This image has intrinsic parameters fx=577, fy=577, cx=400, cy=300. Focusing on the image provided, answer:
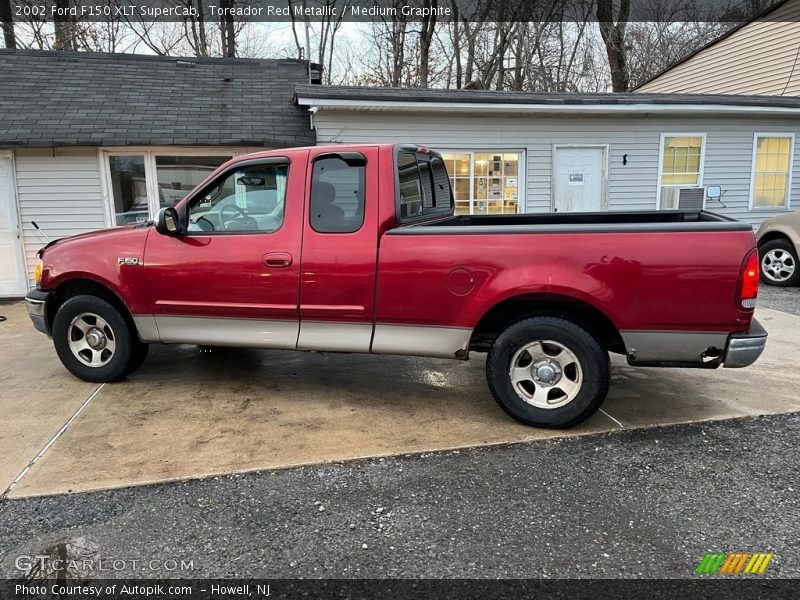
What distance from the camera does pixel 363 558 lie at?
257cm

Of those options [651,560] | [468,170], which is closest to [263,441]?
[651,560]

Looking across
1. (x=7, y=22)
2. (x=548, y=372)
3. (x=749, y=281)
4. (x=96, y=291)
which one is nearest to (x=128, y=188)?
(x=96, y=291)

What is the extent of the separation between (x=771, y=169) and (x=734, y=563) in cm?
1122

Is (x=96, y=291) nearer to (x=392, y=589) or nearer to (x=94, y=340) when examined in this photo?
(x=94, y=340)

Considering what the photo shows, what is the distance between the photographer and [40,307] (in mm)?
4809

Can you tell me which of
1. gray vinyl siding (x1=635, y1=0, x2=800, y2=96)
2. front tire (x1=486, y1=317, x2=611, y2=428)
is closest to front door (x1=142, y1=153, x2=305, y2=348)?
front tire (x1=486, y1=317, x2=611, y2=428)

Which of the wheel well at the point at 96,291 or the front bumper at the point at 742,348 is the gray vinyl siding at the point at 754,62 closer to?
the front bumper at the point at 742,348

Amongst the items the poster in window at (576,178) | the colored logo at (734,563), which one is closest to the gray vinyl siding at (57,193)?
the poster in window at (576,178)

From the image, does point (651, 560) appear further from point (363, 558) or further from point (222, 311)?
point (222, 311)

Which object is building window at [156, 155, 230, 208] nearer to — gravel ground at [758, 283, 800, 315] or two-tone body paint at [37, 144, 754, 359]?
two-tone body paint at [37, 144, 754, 359]

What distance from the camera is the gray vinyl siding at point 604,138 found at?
9945mm

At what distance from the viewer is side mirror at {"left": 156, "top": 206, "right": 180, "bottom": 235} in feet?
14.0

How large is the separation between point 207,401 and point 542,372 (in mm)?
2566

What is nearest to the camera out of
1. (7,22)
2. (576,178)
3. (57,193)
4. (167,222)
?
(167,222)
